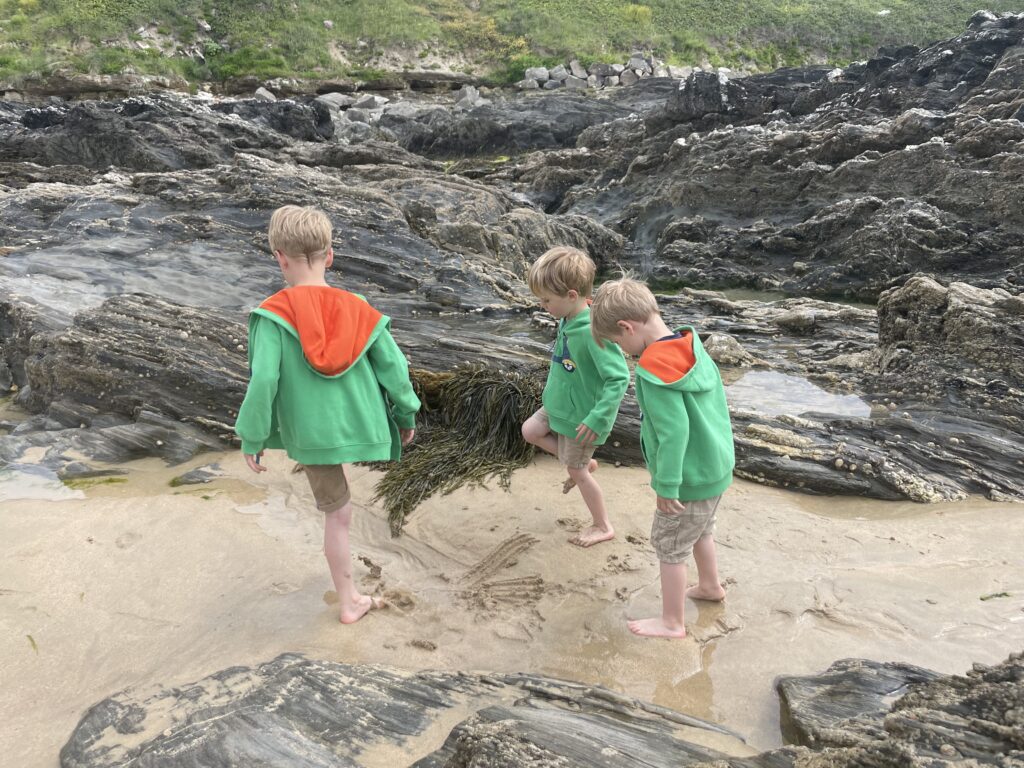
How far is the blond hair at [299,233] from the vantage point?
2988 mm

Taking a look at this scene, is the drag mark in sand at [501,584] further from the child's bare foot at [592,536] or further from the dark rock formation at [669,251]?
the dark rock formation at [669,251]

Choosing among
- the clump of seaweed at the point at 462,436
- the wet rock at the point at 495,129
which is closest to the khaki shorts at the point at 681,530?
the clump of seaweed at the point at 462,436

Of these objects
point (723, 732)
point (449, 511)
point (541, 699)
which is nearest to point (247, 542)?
point (449, 511)

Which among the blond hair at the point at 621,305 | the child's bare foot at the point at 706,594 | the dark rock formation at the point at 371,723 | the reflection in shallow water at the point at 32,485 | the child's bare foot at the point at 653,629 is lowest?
the reflection in shallow water at the point at 32,485

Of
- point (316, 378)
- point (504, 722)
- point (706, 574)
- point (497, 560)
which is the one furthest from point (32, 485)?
point (706, 574)

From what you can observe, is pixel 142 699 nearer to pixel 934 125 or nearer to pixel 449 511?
pixel 449 511

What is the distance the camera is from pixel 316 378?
3.02m

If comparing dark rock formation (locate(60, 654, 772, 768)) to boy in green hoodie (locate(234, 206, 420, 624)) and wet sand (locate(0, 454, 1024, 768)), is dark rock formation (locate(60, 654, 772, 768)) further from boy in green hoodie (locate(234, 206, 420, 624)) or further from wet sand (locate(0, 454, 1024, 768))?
boy in green hoodie (locate(234, 206, 420, 624))

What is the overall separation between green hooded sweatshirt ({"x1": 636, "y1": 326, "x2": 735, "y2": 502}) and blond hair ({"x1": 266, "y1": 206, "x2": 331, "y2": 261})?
1.52 m

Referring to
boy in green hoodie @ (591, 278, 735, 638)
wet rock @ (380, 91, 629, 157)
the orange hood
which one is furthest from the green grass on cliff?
boy in green hoodie @ (591, 278, 735, 638)

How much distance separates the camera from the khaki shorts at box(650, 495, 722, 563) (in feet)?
9.73

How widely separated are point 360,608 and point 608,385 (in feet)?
5.31

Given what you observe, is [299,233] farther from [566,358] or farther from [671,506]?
[671,506]

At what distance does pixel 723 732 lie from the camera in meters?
2.31
